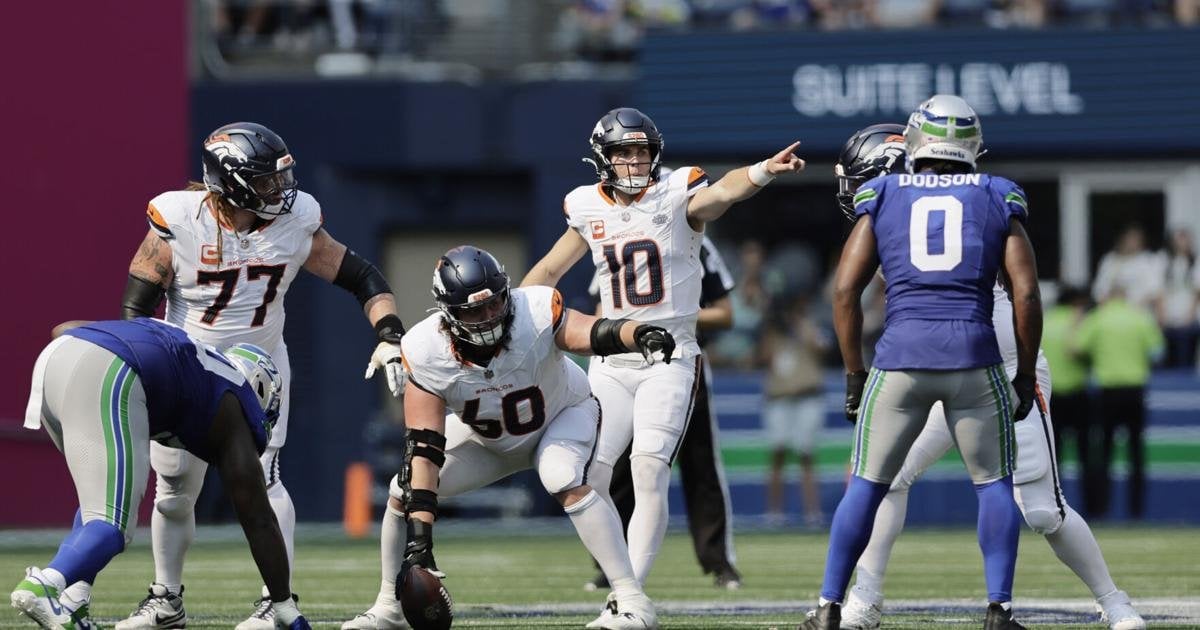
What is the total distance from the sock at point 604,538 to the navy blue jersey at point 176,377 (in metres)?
1.10

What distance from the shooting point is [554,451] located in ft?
20.7

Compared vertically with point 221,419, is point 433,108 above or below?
above

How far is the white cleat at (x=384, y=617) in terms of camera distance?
20.9 feet

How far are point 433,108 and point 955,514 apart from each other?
19.8 ft

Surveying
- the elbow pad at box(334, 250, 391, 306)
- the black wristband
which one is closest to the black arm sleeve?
the elbow pad at box(334, 250, 391, 306)

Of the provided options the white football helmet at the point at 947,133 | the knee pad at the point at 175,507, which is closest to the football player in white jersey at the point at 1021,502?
the white football helmet at the point at 947,133

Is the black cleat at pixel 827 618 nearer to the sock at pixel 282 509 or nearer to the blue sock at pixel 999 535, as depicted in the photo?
the blue sock at pixel 999 535

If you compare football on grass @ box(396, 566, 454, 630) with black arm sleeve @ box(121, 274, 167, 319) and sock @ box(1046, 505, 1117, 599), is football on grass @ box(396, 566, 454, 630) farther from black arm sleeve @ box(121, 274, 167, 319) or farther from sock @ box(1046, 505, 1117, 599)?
sock @ box(1046, 505, 1117, 599)

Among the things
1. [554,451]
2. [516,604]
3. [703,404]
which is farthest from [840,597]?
[703,404]

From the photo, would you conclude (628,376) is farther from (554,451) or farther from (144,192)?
(144,192)

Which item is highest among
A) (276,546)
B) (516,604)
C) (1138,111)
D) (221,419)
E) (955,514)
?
(1138,111)

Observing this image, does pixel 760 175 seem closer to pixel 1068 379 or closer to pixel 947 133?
pixel 947 133

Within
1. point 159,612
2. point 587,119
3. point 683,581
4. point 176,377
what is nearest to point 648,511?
point 159,612

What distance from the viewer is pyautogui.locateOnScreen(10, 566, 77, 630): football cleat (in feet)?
16.9
